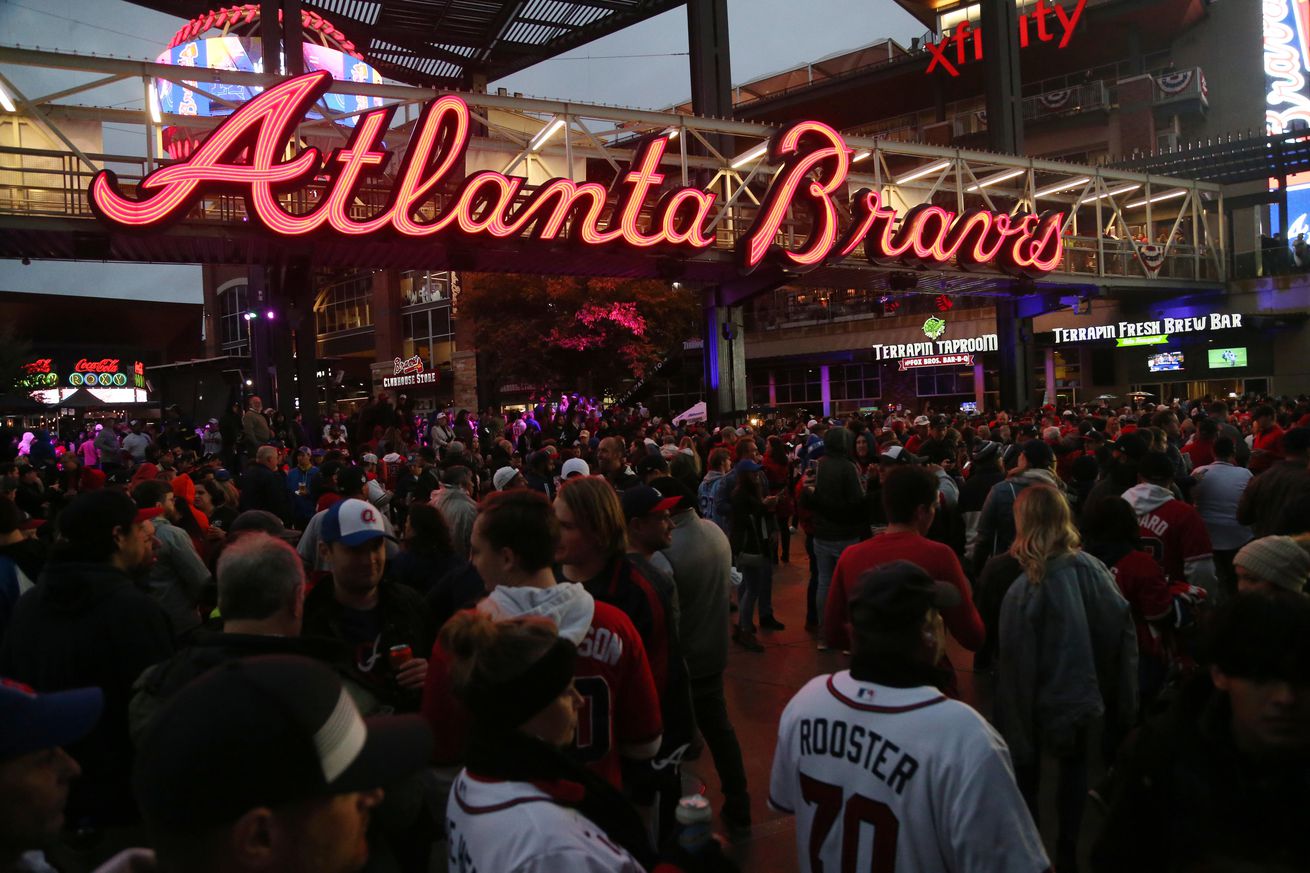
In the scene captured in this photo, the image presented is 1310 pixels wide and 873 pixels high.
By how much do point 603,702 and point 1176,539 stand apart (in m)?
4.20

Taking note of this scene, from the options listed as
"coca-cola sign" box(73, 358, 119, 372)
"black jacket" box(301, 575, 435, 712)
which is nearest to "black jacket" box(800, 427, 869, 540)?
"black jacket" box(301, 575, 435, 712)

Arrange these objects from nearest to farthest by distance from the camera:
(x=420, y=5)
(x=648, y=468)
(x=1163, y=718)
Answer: (x=1163, y=718)
(x=648, y=468)
(x=420, y=5)

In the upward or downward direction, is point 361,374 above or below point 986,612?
above

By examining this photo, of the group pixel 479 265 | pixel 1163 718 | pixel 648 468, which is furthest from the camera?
pixel 479 265

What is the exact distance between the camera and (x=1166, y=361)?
32.2 meters

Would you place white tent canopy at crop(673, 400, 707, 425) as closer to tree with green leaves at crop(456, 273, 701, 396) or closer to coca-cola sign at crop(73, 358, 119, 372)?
tree with green leaves at crop(456, 273, 701, 396)

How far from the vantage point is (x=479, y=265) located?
16797 mm

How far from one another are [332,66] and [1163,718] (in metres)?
37.7

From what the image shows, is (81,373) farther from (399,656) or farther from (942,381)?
(399,656)

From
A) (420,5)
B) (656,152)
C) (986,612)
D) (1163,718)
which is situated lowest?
(986,612)

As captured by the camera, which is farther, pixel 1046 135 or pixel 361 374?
pixel 361 374

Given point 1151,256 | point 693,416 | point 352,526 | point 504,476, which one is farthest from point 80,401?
point 1151,256

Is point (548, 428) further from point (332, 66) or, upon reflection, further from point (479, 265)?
point (332, 66)

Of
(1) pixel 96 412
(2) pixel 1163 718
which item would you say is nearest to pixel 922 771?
(2) pixel 1163 718
